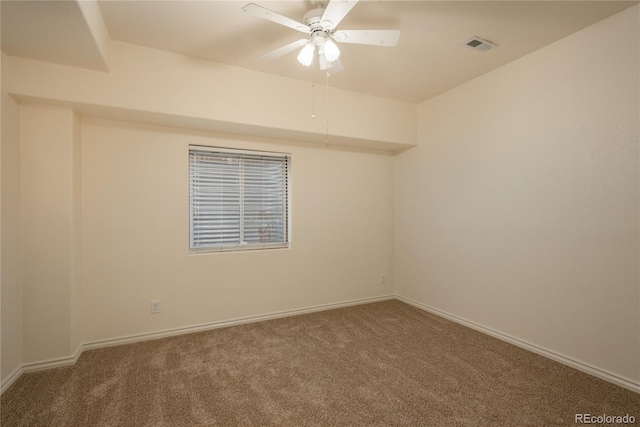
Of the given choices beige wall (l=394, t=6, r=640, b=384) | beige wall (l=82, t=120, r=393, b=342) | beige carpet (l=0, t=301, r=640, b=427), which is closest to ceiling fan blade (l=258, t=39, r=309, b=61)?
beige wall (l=82, t=120, r=393, b=342)

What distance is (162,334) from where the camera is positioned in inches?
114

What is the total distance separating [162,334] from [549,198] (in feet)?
12.5

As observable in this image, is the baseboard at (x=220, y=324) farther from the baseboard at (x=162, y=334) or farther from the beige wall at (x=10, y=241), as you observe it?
the beige wall at (x=10, y=241)

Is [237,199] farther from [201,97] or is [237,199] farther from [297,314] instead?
[297,314]

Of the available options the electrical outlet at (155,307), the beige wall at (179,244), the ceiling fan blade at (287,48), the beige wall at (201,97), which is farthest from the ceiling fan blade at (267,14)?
the electrical outlet at (155,307)

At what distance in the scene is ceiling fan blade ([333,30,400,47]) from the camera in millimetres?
1853

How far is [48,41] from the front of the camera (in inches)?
76.3

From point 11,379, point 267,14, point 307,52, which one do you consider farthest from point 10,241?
point 307,52

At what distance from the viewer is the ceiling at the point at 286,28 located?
1.88 metres

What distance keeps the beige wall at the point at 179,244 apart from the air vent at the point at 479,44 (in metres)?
1.79

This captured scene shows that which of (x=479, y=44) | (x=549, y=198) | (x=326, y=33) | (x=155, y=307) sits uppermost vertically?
(x=479, y=44)

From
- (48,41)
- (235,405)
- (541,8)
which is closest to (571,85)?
(541,8)

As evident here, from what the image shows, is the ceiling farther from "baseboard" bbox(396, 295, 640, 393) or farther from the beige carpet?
"baseboard" bbox(396, 295, 640, 393)

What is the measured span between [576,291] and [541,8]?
213 cm
